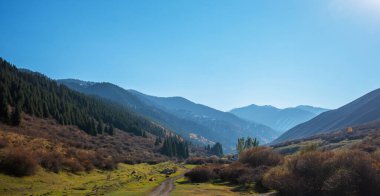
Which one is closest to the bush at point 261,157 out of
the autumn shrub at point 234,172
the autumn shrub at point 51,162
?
the autumn shrub at point 234,172

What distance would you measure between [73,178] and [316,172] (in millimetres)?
44535

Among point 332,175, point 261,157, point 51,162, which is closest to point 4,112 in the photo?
point 51,162

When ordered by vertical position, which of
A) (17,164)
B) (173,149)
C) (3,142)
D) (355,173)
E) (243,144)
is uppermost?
(3,142)

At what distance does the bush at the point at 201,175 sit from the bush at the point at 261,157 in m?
11.5

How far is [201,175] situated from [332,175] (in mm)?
36710

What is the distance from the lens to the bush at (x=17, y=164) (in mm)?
53625

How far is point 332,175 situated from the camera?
45.2m

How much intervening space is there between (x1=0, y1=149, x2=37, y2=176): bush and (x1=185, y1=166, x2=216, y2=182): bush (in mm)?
34666

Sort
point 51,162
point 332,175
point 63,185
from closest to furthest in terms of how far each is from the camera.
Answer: point 332,175 → point 63,185 → point 51,162

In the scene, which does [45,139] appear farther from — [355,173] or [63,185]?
[355,173]

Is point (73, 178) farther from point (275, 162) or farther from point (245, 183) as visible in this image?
point (275, 162)

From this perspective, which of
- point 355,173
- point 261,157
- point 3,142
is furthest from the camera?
point 261,157

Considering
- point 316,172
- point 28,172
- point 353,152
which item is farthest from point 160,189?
point 353,152

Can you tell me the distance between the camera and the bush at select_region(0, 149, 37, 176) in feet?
176
